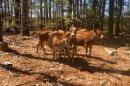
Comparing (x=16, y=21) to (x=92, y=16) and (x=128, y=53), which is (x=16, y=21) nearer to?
(x=92, y=16)

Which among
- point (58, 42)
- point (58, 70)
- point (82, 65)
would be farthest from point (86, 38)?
point (58, 70)

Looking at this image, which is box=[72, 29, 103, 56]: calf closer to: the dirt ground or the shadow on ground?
the dirt ground

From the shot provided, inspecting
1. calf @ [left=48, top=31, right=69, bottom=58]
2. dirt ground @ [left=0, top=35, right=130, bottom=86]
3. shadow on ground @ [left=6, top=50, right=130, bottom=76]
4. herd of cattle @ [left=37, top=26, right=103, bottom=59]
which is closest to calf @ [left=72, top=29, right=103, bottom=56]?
herd of cattle @ [left=37, top=26, right=103, bottom=59]

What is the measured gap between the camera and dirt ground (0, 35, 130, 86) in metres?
10.7

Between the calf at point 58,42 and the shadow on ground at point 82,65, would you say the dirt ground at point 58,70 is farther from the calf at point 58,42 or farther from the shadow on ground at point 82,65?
the calf at point 58,42

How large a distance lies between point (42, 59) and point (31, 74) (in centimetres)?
191

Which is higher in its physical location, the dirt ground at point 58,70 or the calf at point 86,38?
the calf at point 86,38

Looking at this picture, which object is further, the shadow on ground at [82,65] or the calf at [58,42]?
the shadow on ground at [82,65]

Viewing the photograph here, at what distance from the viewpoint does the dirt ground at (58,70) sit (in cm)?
1068

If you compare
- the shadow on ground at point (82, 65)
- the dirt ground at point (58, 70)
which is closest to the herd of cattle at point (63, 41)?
the shadow on ground at point (82, 65)

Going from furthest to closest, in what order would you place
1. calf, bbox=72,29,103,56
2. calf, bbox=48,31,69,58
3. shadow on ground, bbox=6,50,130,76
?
1. calf, bbox=72,29,103,56
2. shadow on ground, bbox=6,50,130,76
3. calf, bbox=48,31,69,58

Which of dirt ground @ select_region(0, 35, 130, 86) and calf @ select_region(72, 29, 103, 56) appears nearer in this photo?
dirt ground @ select_region(0, 35, 130, 86)

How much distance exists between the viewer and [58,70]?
1174 cm

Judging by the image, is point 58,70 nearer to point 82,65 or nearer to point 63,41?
point 63,41
